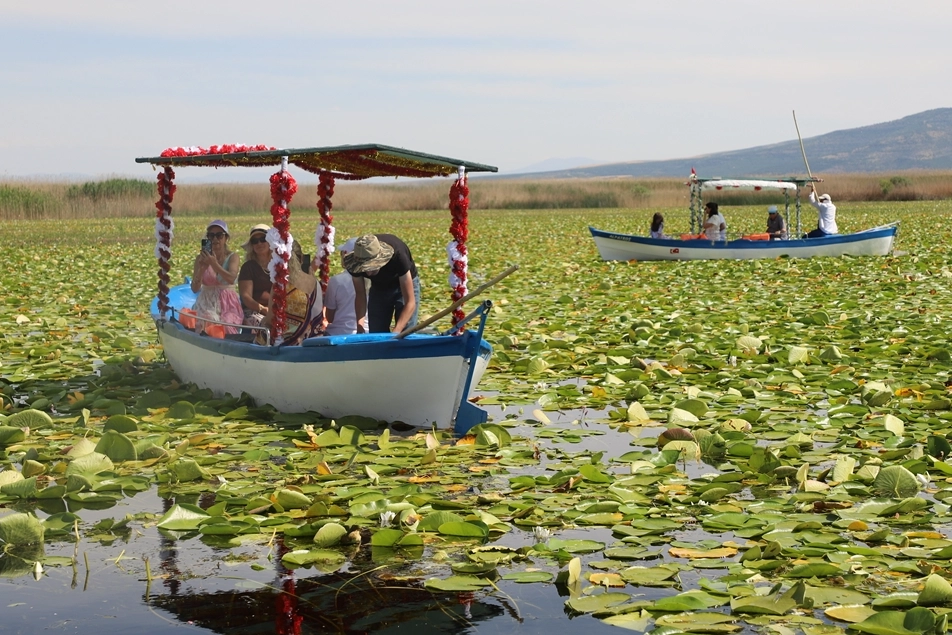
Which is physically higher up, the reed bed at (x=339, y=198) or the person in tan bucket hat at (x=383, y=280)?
the reed bed at (x=339, y=198)

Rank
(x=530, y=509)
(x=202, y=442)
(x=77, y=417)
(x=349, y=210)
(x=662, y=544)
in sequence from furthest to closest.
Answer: (x=349, y=210) → (x=77, y=417) → (x=202, y=442) → (x=530, y=509) → (x=662, y=544)

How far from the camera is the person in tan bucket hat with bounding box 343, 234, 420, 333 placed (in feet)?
28.8

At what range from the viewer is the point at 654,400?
896 cm

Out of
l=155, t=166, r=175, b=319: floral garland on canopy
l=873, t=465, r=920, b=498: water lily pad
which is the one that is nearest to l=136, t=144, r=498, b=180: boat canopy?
l=155, t=166, r=175, b=319: floral garland on canopy

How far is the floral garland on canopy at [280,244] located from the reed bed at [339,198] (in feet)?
64.1

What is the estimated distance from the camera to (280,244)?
846 cm

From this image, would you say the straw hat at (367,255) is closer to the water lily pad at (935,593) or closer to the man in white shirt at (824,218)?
the water lily pad at (935,593)

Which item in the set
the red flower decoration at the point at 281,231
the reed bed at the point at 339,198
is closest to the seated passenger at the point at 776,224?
the reed bed at the point at 339,198

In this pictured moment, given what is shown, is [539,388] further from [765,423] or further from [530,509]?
[530,509]

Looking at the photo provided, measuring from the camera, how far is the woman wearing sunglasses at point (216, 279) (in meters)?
10.1

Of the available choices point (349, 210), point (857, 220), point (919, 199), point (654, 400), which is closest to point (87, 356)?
point (654, 400)

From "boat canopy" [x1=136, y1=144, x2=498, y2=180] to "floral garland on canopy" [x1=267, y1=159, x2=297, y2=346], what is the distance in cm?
19

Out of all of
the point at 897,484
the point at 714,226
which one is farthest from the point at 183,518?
the point at 714,226

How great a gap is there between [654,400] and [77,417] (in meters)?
4.52
